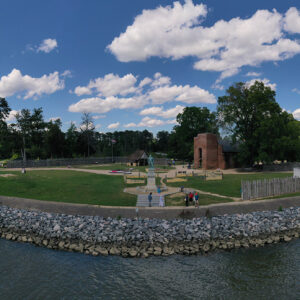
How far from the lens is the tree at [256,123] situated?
4309 cm

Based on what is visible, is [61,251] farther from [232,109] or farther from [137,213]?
[232,109]

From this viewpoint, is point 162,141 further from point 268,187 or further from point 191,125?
point 268,187

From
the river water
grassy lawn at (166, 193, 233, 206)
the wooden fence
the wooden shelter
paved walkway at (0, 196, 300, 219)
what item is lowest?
the river water

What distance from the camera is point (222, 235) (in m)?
17.3

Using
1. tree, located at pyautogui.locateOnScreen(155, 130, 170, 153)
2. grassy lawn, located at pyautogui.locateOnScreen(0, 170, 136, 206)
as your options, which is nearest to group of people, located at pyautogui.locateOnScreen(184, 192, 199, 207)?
grassy lawn, located at pyautogui.locateOnScreen(0, 170, 136, 206)

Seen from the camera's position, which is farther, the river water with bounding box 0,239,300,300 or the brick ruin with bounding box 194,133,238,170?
the brick ruin with bounding box 194,133,238,170

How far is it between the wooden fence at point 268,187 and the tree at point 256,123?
17.0 m

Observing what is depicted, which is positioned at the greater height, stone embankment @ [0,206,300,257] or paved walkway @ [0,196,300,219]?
paved walkway @ [0,196,300,219]

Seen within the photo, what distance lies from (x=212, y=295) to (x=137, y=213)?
910cm

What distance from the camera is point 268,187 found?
24.6 meters

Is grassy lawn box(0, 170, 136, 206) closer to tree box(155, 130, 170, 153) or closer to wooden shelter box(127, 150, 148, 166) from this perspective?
wooden shelter box(127, 150, 148, 166)

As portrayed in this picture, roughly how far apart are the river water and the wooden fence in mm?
7578

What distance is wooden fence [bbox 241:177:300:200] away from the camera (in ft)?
76.5

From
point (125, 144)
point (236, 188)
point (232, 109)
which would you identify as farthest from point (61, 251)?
point (125, 144)
